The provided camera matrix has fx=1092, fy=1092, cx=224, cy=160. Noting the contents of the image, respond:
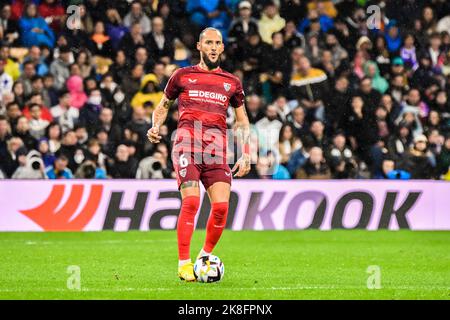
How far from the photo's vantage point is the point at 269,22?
70.3ft

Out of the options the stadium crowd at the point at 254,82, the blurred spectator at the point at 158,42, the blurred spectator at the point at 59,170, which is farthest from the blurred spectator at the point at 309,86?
the blurred spectator at the point at 59,170

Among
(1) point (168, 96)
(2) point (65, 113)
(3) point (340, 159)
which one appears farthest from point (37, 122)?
(1) point (168, 96)

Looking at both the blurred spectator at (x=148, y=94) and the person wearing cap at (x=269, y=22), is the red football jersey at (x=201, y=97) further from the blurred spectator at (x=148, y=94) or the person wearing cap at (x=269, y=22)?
the person wearing cap at (x=269, y=22)

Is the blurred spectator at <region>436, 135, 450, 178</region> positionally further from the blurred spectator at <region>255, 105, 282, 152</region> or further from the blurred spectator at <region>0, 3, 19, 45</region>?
the blurred spectator at <region>0, 3, 19, 45</region>

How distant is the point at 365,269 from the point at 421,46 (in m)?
10.5

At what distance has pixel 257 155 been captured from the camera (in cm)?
1900

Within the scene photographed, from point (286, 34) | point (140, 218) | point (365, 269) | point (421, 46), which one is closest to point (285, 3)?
point (286, 34)

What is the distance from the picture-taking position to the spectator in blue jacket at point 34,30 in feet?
67.9

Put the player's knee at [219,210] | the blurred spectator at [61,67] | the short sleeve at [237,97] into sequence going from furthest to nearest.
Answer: the blurred spectator at [61,67], the short sleeve at [237,97], the player's knee at [219,210]

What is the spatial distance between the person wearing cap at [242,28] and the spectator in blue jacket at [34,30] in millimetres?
3440

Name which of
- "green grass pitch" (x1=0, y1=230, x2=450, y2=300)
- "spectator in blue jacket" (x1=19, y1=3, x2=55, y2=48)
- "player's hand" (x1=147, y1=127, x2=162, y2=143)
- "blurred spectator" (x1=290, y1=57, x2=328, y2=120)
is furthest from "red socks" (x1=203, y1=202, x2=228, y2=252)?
"spectator in blue jacket" (x1=19, y1=3, x2=55, y2=48)

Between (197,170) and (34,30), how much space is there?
36.0 feet

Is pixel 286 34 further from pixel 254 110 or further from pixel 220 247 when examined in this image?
pixel 220 247

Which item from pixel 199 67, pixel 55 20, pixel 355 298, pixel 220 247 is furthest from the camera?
pixel 55 20
